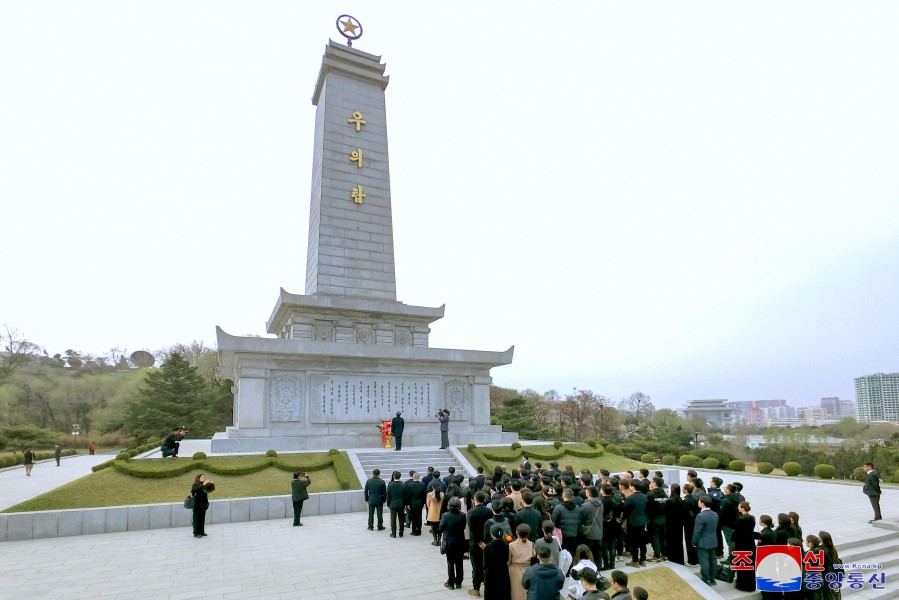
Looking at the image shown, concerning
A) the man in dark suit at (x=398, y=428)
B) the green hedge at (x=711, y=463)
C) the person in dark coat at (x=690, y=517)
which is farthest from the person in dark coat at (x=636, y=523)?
the green hedge at (x=711, y=463)

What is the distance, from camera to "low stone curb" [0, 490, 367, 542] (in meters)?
9.13

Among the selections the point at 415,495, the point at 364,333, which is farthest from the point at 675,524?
the point at 364,333

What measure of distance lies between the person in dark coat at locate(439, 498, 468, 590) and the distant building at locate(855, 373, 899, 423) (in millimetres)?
75551

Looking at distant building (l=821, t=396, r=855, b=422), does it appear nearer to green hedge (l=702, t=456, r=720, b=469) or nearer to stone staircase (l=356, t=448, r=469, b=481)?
green hedge (l=702, t=456, r=720, b=469)

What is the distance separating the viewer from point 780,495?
44.6 feet

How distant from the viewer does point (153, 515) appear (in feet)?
32.7

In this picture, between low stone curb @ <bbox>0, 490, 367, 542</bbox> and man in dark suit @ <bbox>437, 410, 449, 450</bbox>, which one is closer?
low stone curb @ <bbox>0, 490, 367, 542</bbox>

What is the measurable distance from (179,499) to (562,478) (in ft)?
25.9

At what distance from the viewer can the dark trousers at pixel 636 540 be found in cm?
747

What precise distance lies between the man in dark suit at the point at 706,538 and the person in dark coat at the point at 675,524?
439 millimetres

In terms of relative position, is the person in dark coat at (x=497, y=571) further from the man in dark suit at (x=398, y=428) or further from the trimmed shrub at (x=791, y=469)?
the trimmed shrub at (x=791, y=469)

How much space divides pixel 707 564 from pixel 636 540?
937 mm

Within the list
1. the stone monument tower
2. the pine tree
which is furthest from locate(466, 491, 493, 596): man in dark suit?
the pine tree

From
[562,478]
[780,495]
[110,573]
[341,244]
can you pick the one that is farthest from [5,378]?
[780,495]
